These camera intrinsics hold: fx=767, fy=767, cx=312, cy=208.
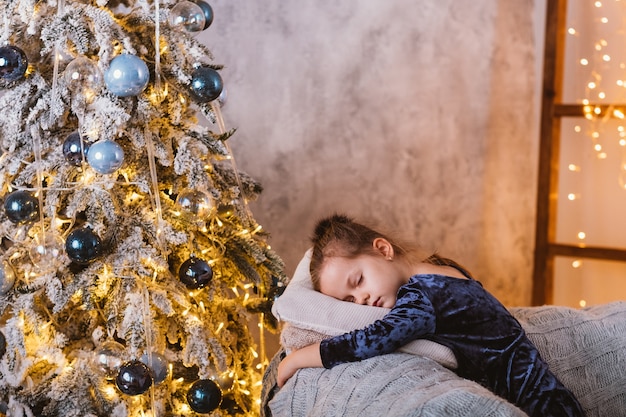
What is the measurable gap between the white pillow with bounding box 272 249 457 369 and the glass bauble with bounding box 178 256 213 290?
0.80ft

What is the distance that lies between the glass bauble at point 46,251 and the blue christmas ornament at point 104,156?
0.22 metres

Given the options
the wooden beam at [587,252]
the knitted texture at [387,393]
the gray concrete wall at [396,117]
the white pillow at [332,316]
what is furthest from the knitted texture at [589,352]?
the wooden beam at [587,252]

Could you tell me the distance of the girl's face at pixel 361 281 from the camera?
1.87 m

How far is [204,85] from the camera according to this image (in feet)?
6.46

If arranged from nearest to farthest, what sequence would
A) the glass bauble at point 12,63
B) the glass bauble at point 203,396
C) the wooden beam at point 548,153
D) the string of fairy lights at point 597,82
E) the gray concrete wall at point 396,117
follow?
the glass bauble at point 12,63
the glass bauble at point 203,396
the gray concrete wall at point 396,117
the string of fairy lights at point 597,82
the wooden beam at point 548,153

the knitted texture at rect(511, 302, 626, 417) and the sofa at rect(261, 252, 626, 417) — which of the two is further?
the knitted texture at rect(511, 302, 626, 417)

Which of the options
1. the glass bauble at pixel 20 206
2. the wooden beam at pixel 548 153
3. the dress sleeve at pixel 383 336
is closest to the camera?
the dress sleeve at pixel 383 336

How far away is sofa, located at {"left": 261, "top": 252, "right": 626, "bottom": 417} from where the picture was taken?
1409 mm

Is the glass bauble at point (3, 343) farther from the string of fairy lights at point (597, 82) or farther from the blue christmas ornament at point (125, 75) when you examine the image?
the string of fairy lights at point (597, 82)

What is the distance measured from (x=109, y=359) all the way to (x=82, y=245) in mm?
307

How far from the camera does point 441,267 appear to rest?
2.01m

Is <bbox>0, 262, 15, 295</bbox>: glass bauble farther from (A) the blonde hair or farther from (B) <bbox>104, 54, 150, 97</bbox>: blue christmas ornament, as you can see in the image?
(A) the blonde hair

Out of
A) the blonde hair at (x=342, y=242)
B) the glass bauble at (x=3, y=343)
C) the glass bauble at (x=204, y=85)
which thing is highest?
the glass bauble at (x=204, y=85)

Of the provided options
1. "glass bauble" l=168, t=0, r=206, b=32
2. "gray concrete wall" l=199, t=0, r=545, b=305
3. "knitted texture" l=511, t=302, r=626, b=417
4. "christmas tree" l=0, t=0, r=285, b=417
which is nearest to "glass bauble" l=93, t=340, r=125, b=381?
"christmas tree" l=0, t=0, r=285, b=417
